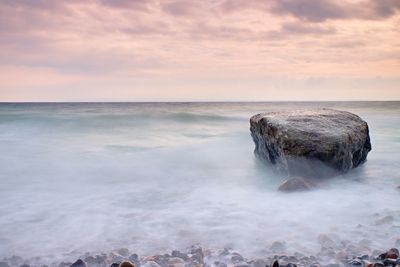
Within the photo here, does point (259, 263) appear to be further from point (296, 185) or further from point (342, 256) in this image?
point (296, 185)

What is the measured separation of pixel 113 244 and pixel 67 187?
2.99m

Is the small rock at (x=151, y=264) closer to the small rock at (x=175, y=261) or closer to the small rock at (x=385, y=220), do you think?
the small rock at (x=175, y=261)

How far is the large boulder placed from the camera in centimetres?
602

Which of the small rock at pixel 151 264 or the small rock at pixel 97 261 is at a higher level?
the small rock at pixel 151 264

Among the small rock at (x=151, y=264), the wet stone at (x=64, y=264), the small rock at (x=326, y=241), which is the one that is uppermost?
the small rock at (x=326, y=241)

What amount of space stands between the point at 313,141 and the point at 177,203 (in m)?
2.32

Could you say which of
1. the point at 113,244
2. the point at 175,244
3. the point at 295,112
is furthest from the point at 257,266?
the point at 295,112

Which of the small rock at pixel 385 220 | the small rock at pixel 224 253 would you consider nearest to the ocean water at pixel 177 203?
the small rock at pixel 385 220

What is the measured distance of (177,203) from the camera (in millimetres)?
5586

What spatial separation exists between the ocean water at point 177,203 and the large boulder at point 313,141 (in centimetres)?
32

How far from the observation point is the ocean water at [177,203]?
13.8 ft

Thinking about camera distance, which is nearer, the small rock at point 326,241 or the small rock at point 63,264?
the small rock at point 63,264

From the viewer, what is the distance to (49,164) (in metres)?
8.88

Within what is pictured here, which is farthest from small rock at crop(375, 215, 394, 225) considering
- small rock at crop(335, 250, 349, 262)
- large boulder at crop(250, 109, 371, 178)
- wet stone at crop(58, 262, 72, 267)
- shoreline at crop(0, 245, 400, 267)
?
wet stone at crop(58, 262, 72, 267)
